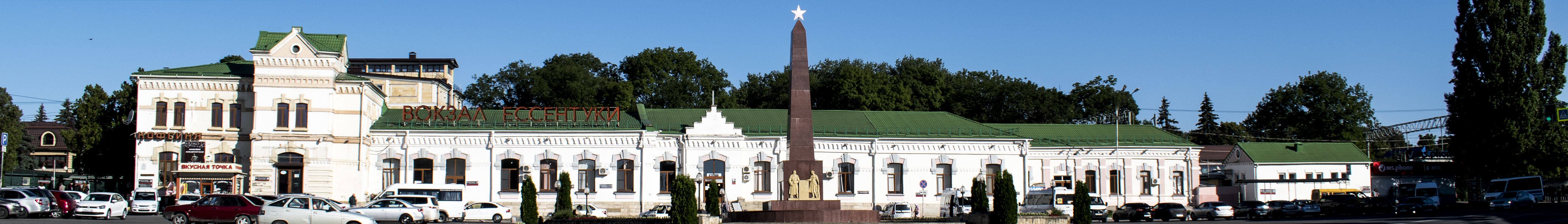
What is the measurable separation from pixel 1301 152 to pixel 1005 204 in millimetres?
39893

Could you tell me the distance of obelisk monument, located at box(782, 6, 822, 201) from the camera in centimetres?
3322

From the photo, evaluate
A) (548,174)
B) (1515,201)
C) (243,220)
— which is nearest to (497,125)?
(548,174)

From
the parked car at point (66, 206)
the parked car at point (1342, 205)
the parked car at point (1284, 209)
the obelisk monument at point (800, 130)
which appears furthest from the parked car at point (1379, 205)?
the parked car at point (66, 206)

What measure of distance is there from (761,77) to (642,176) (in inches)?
1335

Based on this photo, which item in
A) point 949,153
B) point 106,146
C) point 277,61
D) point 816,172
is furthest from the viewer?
point 106,146

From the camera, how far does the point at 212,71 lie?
149 feet

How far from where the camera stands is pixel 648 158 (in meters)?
46.2

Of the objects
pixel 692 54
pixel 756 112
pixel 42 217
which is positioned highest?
pixel 692 54

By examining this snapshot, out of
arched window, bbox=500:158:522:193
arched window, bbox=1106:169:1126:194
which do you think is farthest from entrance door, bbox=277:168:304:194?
arched window, bbox=1106:169:1126:194

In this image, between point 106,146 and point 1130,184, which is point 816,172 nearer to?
point 1130,184

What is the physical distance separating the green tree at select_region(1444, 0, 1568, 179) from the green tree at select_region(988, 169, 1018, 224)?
38492mm

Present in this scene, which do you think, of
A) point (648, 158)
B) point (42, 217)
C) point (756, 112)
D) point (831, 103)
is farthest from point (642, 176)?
point (831, 103)

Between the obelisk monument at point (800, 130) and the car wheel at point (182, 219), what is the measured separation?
16.6 m

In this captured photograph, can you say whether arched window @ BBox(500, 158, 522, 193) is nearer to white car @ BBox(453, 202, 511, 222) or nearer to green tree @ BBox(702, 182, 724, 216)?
white car @ BBox(453, 202, 511, 222)
